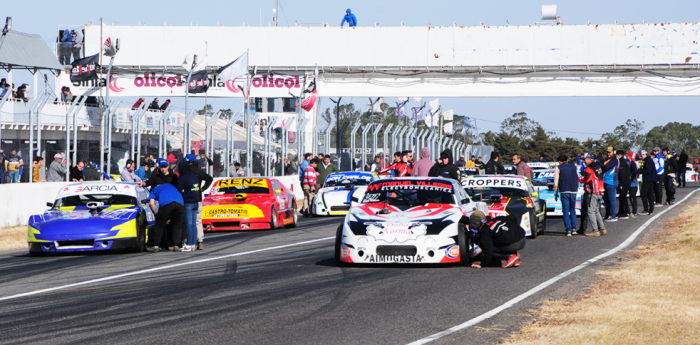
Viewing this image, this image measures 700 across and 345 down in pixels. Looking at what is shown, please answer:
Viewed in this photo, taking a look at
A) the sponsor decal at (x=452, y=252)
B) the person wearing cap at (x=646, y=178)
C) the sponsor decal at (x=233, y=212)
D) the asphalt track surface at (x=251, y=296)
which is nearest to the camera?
the asphalt track surface at (x=251, y=296)

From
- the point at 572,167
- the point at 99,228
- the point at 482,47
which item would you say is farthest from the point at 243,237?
the point at 482,47

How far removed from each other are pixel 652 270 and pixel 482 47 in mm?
29841

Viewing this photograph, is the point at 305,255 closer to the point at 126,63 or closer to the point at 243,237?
the point at 243,237

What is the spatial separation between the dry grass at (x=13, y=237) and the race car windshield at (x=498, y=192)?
26.6 feet

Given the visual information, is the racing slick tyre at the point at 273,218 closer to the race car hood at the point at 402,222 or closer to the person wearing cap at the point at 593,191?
the person wearing cap at the point at 593,191

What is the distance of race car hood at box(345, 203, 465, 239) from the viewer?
1074cm

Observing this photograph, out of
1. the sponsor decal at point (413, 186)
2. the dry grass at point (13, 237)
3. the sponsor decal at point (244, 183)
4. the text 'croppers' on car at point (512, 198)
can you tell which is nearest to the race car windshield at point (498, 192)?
the text 'croppers' on car at point (512, 198)

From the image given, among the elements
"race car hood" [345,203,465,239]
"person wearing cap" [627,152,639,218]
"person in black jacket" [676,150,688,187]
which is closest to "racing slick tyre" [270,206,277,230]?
"race car hood" [345,203,465,239]

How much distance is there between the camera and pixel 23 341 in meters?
6.53

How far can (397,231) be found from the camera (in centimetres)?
1072

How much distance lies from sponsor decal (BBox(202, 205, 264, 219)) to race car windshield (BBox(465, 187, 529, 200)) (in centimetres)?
447

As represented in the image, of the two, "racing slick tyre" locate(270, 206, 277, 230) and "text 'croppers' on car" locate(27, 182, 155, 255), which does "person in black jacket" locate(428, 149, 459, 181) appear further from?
"text 'croppers' on car" locate(27, 182, 155, 255)

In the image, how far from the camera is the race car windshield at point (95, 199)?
14.4m

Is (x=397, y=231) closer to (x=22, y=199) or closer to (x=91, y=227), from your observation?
(x=91, y=227)
